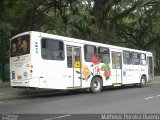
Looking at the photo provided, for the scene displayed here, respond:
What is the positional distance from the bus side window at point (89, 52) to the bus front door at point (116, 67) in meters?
2.35

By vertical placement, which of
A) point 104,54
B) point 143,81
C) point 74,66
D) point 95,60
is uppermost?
point 104,54

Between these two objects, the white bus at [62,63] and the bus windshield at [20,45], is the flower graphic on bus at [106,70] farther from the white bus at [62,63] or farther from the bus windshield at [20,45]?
the bus windshield at [20,45]

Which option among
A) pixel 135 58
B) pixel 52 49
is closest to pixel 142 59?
pixel 135 58

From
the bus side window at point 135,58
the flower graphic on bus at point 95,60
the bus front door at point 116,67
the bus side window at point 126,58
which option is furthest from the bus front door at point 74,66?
the bus side window at point 135,58

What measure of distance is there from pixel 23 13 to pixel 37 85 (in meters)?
11.3

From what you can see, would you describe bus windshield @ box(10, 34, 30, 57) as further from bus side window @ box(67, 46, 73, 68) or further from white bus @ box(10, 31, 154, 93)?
bus side window @ box(67, 46, 73, 68)

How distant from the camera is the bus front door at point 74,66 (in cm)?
2098

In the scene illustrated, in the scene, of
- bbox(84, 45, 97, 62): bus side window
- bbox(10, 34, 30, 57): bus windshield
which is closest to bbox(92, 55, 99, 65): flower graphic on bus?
bbox(84, 45, 97, 62): bus side window

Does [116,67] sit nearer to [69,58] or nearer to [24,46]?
[69,58]

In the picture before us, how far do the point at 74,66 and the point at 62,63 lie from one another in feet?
3.56

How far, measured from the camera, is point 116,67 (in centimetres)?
2525

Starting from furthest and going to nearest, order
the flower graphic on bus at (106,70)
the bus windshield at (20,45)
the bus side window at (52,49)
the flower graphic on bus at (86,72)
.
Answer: the flower graphic on bus at (106,70) → the flower graphic on bus at (86,72) → the bus side window at (52,49) → the bus windshield at (20,45)

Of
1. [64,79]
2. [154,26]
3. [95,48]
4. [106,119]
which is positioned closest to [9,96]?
[64,79]

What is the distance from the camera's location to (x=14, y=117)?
41.0 feet
